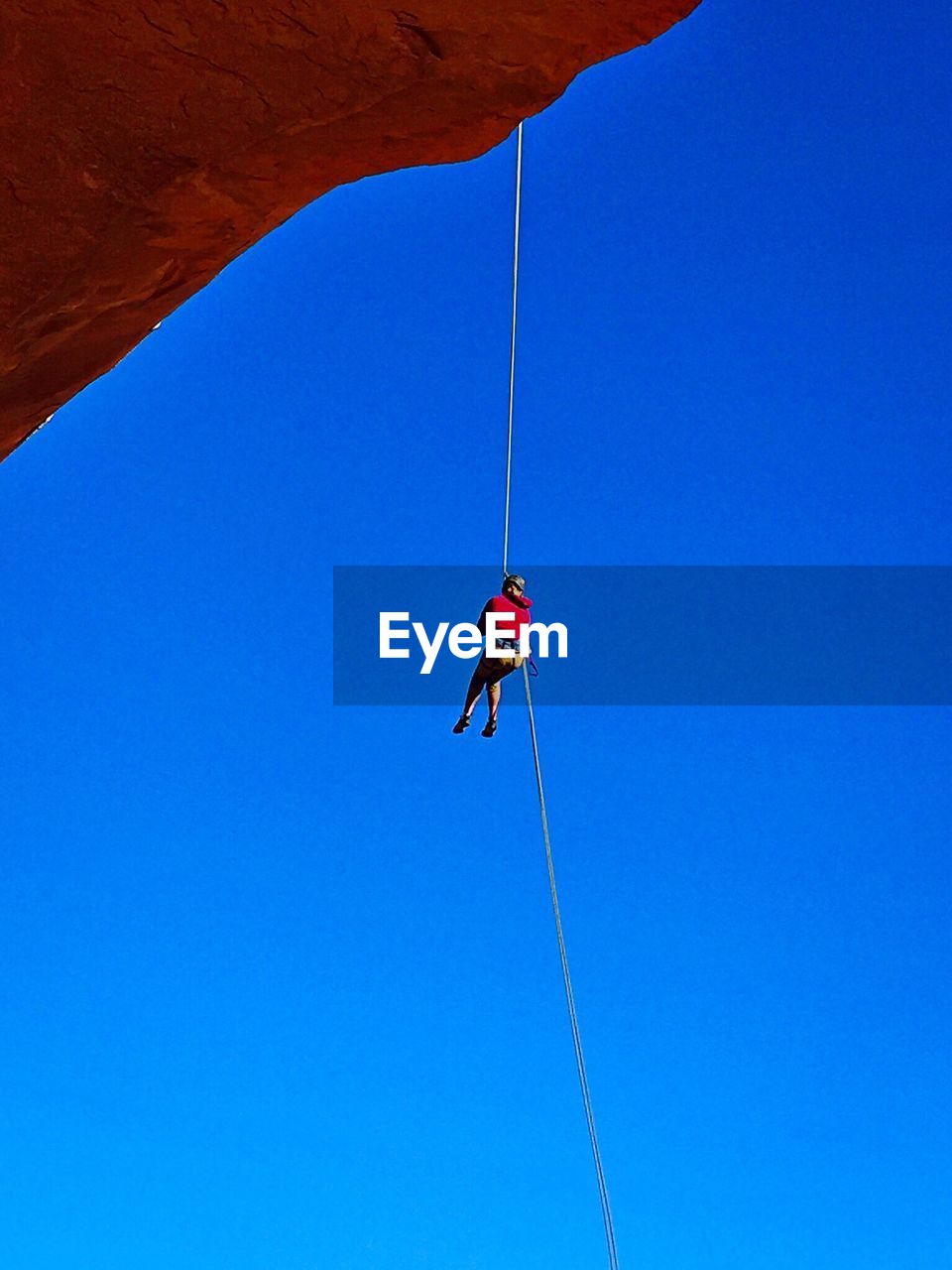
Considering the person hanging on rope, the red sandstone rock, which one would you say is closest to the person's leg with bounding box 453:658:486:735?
the person hanging on rope

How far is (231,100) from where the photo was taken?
4953 mm

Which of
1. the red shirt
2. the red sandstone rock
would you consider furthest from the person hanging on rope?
the red sandstone rock

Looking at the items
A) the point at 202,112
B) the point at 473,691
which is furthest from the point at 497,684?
the point at 202,112

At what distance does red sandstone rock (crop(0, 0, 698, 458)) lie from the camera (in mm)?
4680

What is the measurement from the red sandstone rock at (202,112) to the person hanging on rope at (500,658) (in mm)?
5778

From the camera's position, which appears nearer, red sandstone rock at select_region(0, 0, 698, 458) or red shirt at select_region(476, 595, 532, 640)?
red sandstone rock at select_region(0, 0, 698, 458)

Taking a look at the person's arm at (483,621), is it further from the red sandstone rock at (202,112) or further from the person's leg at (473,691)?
the red sandstone rock at (202,112)

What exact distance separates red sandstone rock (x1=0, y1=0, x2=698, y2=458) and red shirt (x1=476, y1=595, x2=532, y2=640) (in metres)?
5.78

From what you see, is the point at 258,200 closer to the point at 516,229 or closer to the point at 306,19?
the point at 306,19

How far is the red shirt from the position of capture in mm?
11328

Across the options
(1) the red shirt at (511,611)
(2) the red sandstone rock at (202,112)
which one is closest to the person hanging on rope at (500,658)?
(1) the red shirt at (511,611)

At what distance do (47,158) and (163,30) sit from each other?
664 millimetres

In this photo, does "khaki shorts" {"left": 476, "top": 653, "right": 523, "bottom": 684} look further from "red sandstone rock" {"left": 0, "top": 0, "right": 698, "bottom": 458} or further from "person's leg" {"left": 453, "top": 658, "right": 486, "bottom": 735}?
"red sandstone rock" {"left": 0, "top": 0, "right": 698, "bottom": 458}

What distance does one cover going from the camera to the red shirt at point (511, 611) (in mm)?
11328
